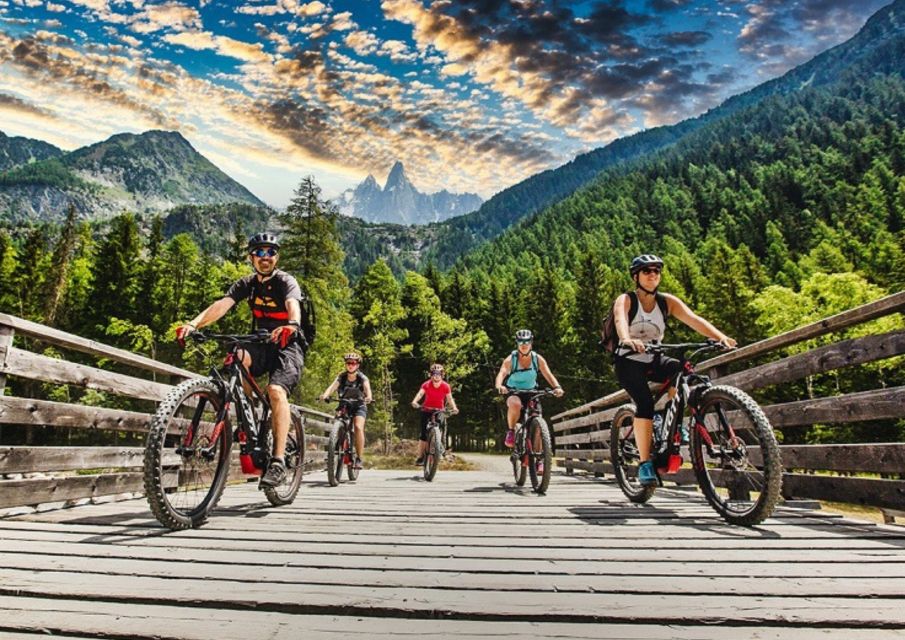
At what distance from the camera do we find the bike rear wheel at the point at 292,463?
5551mm

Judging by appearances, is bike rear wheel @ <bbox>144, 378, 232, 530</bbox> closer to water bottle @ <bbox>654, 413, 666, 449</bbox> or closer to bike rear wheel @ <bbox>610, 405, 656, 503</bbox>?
water bottle @ <bbox>654, 413, 666, 449</bbox>

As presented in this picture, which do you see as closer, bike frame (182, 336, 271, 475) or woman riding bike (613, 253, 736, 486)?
bike frame (182, 336, 271, 475)

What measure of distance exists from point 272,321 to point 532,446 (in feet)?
13.2

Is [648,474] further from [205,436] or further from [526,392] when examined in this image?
[205,436]

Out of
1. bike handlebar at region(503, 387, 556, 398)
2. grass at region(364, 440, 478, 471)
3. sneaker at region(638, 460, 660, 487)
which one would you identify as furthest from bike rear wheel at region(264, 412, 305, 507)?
grass at region(364, 440, 478, 471)

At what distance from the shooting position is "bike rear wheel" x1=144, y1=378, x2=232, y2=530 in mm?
3680

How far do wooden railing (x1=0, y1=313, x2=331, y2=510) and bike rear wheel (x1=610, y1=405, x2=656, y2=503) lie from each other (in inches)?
209

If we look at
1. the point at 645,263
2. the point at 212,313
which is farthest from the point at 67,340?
the point at 645,263

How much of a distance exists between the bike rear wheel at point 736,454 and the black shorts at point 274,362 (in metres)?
3.73

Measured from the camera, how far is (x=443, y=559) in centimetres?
296

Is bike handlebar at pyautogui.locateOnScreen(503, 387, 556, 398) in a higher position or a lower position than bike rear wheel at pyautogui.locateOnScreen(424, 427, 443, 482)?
higher

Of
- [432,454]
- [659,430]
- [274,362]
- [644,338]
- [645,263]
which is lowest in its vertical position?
[432,454]

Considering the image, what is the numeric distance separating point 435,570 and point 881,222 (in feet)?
356

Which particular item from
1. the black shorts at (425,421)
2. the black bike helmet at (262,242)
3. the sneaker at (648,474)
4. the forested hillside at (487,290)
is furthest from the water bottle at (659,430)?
the forested hillside at (487,290)
